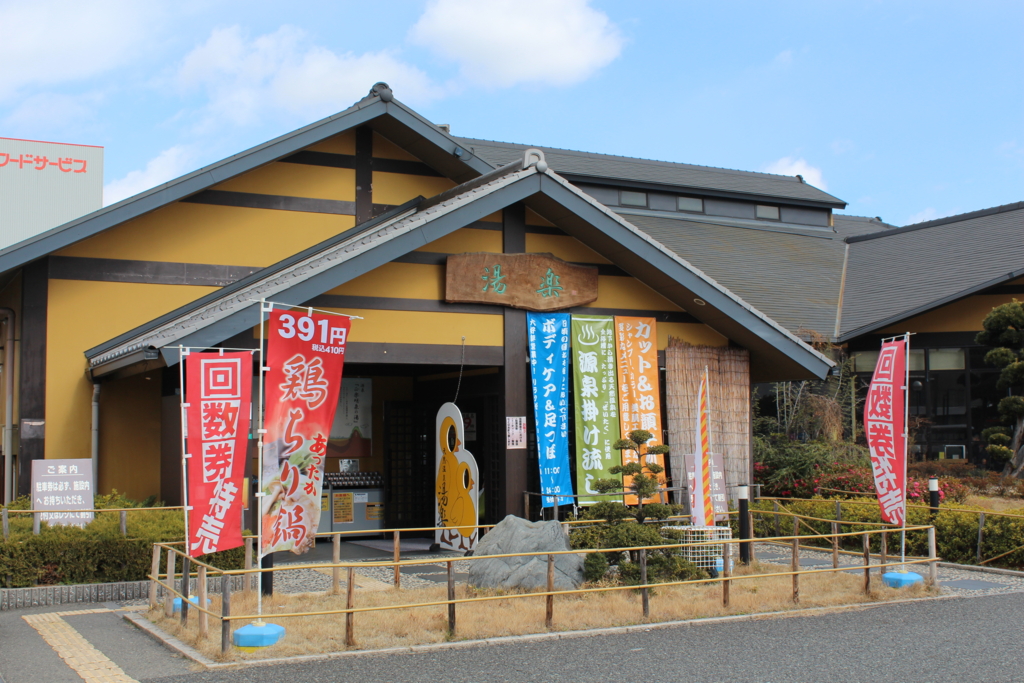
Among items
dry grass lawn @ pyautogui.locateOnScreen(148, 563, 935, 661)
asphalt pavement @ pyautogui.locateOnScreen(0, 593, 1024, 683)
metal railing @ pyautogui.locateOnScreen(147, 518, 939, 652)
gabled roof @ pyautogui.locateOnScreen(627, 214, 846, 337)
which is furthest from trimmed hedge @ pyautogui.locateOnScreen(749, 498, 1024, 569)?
gabled roof @ pyautogui.locateOnScreen(627, 214, 846, 337)

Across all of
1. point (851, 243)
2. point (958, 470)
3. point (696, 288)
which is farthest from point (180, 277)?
point (851, 243)

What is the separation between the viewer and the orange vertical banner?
13203mm

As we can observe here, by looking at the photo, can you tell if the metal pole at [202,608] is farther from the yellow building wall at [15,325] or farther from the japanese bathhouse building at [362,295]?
the yellow building wall at [15,325]

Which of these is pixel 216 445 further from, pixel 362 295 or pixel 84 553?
pixel 362 295

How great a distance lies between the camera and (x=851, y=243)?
87.2 feet

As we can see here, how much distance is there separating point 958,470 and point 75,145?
36.1 m

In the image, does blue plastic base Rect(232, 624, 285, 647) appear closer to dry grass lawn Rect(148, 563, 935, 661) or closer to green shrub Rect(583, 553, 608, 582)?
dry grass lawn Rect(148, 563, 935, 661)

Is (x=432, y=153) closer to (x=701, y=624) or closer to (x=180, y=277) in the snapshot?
(x=180, y=277)

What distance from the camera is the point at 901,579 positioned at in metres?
10.1

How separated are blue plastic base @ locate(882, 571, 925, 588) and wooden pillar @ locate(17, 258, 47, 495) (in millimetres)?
10745

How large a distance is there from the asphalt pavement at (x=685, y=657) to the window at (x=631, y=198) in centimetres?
1767

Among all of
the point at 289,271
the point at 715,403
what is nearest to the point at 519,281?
the point at 289,271

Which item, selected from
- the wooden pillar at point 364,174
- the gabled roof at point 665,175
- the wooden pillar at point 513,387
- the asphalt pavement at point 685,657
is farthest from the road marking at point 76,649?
the gabled roof at point 665,175

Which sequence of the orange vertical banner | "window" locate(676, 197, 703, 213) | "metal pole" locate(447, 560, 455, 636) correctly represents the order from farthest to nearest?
"window" locate(676, 197, 703, 213)
the orange vertical banner
"metal pole" locate(447, 560, 455, 636)
